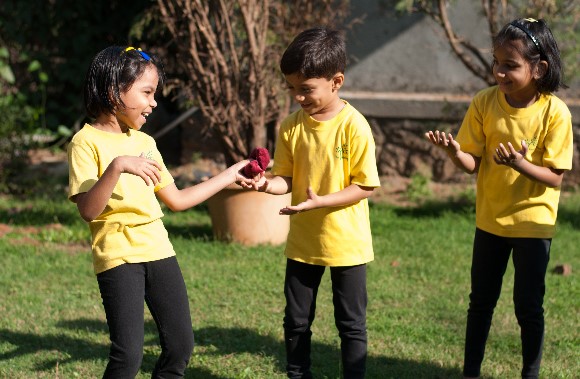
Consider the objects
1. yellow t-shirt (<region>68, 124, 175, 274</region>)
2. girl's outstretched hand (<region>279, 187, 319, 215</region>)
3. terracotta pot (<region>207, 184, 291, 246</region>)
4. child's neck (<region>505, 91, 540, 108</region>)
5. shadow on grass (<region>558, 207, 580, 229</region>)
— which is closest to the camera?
yellow t-shirt (<region>68, 124, 175, 274</region>)

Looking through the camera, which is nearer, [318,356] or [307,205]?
[307,205]

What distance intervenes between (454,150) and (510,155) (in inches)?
11.5

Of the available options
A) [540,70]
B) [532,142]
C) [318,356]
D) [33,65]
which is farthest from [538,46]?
[33,65]

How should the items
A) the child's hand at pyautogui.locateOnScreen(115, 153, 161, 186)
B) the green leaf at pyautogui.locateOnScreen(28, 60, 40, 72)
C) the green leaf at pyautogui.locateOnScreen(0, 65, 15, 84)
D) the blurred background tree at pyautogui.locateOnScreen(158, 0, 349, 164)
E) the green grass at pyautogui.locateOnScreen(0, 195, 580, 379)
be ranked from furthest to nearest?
the green leaf at pyautogui.locateOnScreen(28, 60, 40, 72) → the green leaf at pyautogui.locateOnScreen(0, 65, 15, 84) → the blurred background tree at pyautogui.locateOnScreen(158, 0, 349, 164) → the green grass at pyautogui.locateOnScreen(0, 195, 580, 379) → the child's hand at pyautogui.locateOnScreen(115, 153, 161, 186)

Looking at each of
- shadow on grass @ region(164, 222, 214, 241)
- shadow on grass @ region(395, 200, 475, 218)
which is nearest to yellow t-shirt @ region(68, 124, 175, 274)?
shadow on grass @ region(164, 222, 214, 241)

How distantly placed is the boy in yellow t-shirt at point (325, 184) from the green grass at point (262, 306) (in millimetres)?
583

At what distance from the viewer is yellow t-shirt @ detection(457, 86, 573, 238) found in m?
3.70

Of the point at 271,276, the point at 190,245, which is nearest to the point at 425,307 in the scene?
the point at 271,276

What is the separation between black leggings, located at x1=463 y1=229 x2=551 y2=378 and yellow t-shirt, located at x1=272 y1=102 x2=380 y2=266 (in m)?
0.52

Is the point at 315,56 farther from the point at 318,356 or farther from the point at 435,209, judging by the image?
the point at 435,209

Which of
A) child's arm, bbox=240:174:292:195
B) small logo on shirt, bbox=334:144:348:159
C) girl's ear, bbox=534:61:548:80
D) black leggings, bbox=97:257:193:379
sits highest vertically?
girl's ear, bbox=534:61:548:80

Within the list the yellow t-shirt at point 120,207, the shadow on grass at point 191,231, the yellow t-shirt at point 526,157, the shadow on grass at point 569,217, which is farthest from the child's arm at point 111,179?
the shadow on grass at point 569,217

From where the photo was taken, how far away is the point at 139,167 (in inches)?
118

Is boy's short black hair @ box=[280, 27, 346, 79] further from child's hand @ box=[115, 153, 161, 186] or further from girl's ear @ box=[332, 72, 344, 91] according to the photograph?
child's hand @ box=[115, 153, 161, 186]
